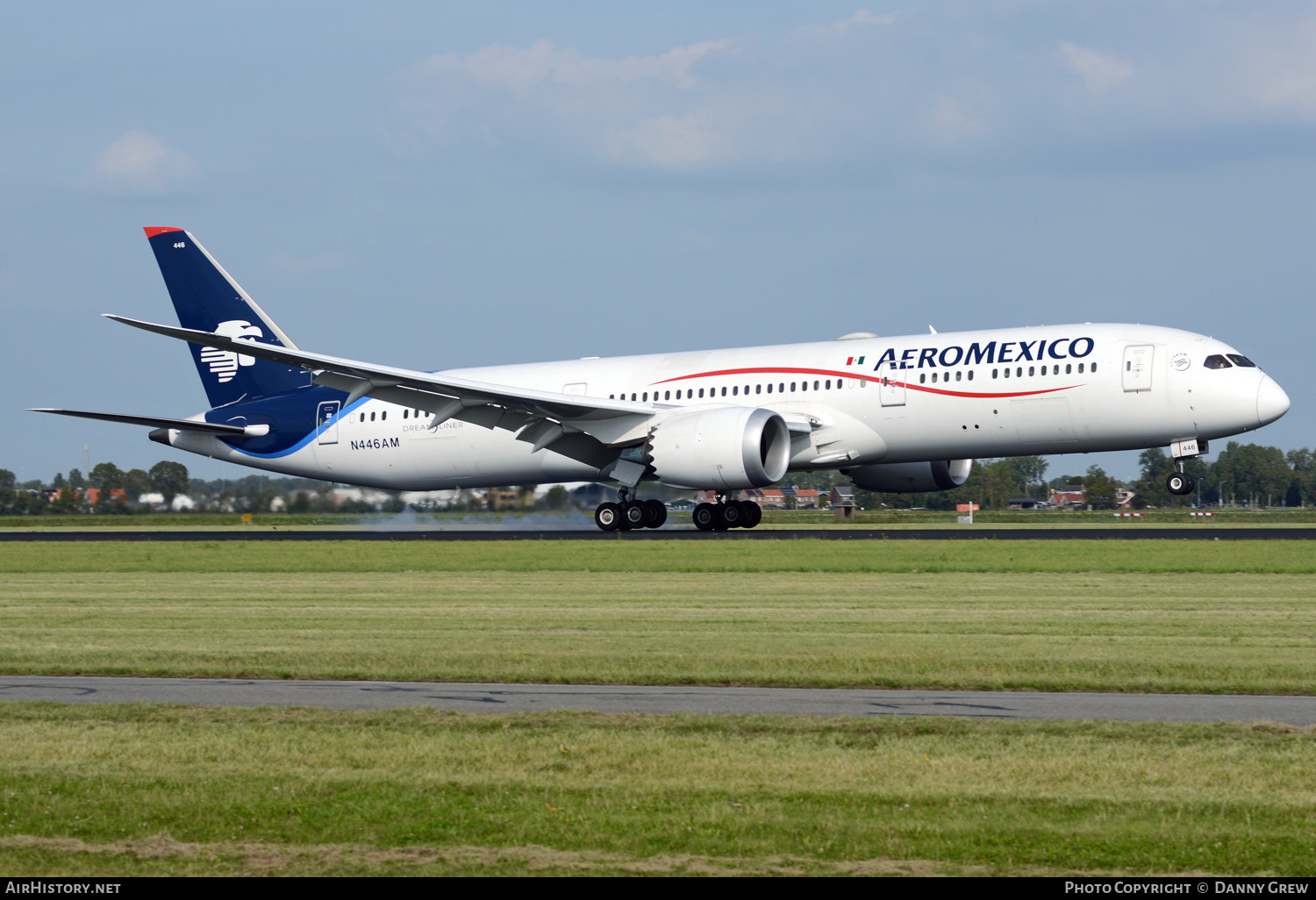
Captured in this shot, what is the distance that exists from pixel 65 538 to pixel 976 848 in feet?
134

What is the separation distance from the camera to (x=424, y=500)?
4188cm

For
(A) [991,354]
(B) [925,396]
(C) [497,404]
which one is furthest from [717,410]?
(A) [991,354]

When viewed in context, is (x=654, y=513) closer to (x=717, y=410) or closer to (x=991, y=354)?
(x=717, y=410)

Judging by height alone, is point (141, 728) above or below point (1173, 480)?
below

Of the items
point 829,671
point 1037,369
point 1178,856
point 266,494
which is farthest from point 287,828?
point 266,494

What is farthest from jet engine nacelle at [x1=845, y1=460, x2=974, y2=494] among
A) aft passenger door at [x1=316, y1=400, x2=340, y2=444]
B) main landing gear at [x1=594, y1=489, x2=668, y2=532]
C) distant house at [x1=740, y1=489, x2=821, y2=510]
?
distant house at [x1=740, y1=489, x2=821, y2=510]

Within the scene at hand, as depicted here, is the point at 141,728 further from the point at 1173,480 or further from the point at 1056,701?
the point at 1173,480

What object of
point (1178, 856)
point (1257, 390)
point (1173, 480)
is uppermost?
point (1257, 390)

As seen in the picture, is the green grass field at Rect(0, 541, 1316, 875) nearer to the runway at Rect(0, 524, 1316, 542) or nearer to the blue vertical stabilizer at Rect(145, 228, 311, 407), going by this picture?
the runway at Rect(0, 524, 1316, 542)

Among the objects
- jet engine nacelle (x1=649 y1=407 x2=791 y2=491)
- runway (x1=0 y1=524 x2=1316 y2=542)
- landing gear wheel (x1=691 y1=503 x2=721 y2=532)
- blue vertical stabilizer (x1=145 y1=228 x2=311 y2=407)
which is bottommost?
runway (x1=0 y1=524 x2=1316 y2=542)

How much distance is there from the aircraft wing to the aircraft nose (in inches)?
549

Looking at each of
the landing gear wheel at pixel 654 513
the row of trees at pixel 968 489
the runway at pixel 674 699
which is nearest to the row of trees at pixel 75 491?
the row of trees at pixel 968 489

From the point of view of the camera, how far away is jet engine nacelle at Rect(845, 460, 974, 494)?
37.4 m

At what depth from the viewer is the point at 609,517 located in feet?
117
